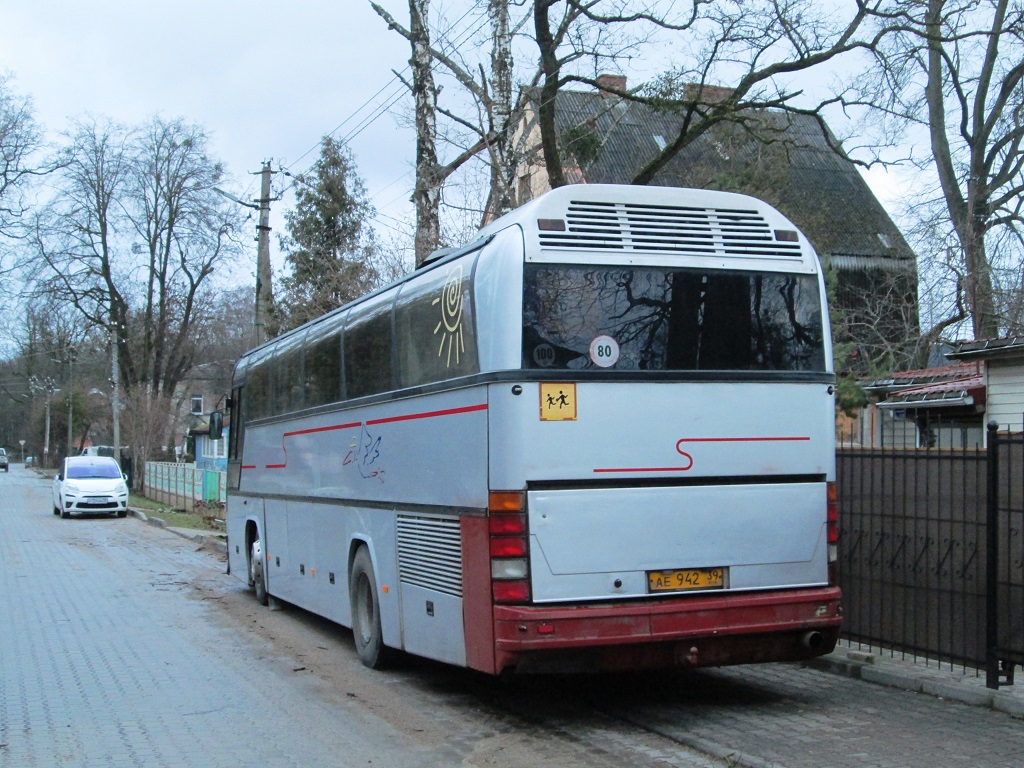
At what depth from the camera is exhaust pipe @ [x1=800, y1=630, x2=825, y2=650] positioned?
789 centimetres

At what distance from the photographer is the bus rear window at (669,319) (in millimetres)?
7566

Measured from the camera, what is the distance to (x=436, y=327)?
859 cm

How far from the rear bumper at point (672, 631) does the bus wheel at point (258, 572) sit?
8.06 meters

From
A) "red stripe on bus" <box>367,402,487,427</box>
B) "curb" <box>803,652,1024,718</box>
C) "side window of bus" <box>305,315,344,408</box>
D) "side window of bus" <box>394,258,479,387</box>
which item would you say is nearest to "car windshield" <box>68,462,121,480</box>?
"side window of bus" <box>305,315,344,408</box>

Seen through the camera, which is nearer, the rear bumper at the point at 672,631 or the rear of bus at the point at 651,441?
the rear bumper at the point at 672,631

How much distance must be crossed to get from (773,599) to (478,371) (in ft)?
8.23

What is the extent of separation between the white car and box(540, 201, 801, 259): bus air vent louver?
96.3 feet

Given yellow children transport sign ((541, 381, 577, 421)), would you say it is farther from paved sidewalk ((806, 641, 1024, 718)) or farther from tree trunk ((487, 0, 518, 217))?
tree trunk ((487, 0, 518, 217))

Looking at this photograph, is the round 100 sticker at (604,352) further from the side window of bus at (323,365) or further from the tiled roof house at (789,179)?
the tiled roof house at (789,179)

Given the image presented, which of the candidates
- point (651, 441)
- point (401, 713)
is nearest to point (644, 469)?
point (651, 441)

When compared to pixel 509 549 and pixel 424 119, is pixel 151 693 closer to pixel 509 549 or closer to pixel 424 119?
pixel 509 549

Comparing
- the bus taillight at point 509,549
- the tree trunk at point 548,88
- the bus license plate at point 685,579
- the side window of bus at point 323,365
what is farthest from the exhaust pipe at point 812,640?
the tree trunk at point 548,88

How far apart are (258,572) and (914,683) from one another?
29.2 feet

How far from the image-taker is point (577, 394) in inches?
296
